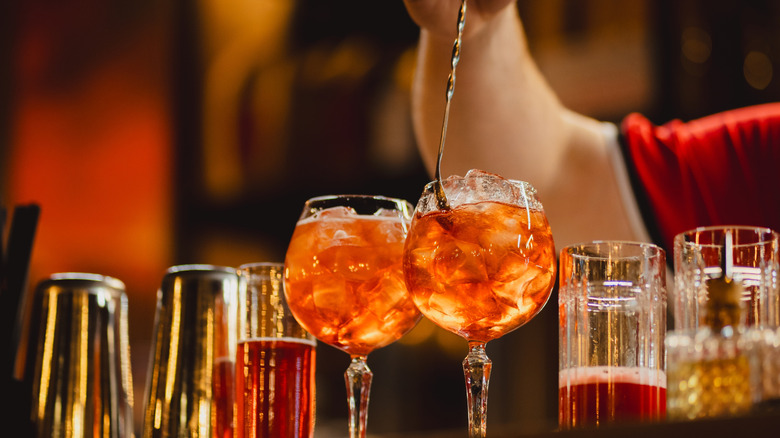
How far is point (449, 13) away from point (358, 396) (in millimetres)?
874

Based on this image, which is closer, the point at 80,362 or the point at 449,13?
the point at 80,362

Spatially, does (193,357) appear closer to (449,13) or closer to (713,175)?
(449,13)

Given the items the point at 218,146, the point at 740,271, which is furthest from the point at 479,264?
the point at 218,146

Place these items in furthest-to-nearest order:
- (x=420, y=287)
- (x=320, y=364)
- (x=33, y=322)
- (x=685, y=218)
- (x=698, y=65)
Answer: (x=320, y=364) → (x=698, y=65) → (x=685, y=218) → (x=33, y=322) → (x=420, y=287)

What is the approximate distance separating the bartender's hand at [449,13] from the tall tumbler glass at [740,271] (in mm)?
861

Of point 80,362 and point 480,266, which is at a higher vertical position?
point 480,266

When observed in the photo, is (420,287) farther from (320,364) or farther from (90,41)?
(90,41)

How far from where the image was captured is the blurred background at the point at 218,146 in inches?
130

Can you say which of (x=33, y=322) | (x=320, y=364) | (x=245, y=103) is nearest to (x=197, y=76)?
(x=245, y=103)

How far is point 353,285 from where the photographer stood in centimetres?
91

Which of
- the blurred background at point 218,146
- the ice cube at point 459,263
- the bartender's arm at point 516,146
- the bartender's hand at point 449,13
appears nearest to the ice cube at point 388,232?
the ice cube at point 459,263

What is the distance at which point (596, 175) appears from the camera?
175 cm

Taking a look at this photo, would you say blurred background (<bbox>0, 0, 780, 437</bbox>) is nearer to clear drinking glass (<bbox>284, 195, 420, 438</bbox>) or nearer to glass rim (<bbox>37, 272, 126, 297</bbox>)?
glass rim (<bbox>37, 272, 126, 297</bbox>)

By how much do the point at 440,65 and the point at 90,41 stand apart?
8.75 ft
